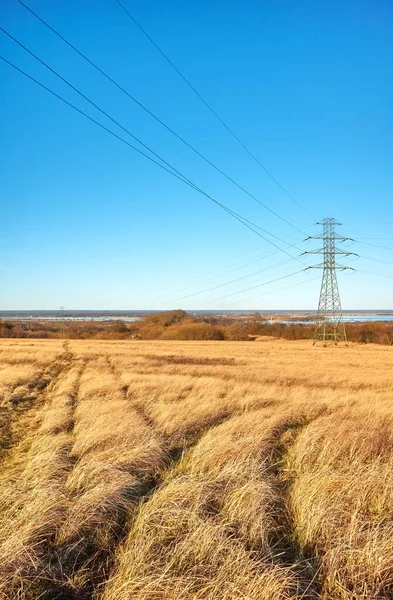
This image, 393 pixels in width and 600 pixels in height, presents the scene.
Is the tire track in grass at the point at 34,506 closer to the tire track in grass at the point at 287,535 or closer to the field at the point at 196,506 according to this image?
the field at the point at 196,506

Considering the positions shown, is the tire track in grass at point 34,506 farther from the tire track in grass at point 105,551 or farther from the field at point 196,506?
the tire track in grass at point 105,551

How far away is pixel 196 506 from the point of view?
4.89 metres

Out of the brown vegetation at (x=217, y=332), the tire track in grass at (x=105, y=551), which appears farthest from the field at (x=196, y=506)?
the brown vegetation at (x=217, y=332)

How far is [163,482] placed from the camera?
6070 mm

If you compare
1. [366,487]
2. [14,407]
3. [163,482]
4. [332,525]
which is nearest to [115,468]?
[163,482]

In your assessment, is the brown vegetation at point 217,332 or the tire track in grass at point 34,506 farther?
the brown vegetation at point 217,332

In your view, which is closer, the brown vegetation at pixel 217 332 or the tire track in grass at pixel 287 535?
the tire track in grass at pixel 287 535

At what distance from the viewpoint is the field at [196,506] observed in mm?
3652

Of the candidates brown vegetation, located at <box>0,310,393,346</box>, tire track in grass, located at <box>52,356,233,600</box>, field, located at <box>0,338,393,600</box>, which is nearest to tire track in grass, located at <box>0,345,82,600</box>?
field, located at <box>0,338,393,600</box>

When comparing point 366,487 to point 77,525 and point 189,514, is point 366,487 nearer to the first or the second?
point 189,514

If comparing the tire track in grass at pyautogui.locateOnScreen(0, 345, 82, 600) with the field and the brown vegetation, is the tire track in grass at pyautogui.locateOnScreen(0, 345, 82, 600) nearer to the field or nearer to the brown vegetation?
the field

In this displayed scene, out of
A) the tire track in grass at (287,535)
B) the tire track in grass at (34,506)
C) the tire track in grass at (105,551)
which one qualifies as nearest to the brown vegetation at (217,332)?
the tire track in grass at (287,535)

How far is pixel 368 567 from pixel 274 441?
4.66 m

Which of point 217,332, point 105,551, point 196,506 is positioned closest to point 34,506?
point 105,551
